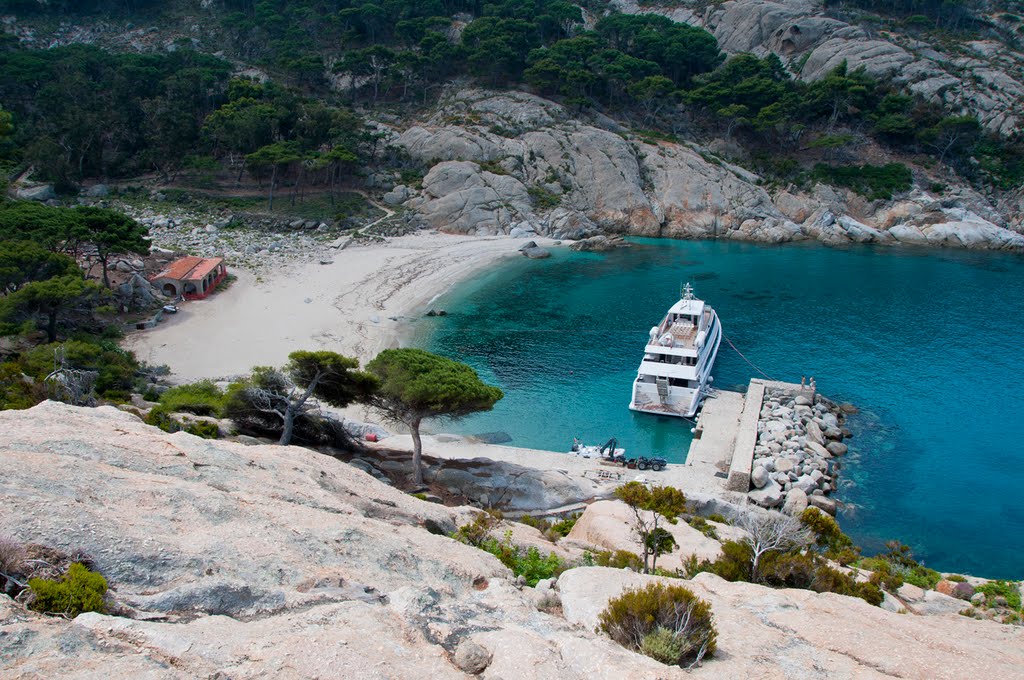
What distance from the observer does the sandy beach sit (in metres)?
40.2

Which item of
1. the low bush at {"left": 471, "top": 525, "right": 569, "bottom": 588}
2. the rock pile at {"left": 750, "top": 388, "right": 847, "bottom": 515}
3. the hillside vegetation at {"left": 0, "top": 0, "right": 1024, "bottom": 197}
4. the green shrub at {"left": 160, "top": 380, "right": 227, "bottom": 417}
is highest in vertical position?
the hillside vegetation at {"left": 0, "top": 0, "right": 1024, "bottom": 197}

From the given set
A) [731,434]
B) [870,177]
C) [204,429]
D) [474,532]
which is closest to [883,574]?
A: [474,532]

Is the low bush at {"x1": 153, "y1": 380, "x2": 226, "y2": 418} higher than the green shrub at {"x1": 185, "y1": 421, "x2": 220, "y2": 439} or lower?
lower

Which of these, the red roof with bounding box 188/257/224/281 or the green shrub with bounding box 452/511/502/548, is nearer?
the green shrub with bounding box 452/511/502/548

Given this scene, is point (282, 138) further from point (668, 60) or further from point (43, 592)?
point (43, 592)

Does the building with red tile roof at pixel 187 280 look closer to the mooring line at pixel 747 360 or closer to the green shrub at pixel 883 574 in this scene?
the mooring line at pixel 747 360

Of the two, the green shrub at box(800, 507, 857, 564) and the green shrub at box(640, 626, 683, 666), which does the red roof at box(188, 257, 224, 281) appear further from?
the green shrub at box(640, 626, 683, 666)

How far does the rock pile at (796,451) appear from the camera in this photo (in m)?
29.3

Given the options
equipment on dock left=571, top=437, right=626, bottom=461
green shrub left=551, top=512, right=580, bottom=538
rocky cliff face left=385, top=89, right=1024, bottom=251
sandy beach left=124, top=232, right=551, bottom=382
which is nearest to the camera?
green shrub left=551, top=512, right=580, bottom=538

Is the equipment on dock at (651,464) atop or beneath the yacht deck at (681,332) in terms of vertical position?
beneath

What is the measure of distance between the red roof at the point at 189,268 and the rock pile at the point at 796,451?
38.7 m

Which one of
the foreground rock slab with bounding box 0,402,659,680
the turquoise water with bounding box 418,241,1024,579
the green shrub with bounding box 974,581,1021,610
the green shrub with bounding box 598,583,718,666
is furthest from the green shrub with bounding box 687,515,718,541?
the green shrub with bounding box 598,583,718,666

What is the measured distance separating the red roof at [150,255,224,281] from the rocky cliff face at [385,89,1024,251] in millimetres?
28106

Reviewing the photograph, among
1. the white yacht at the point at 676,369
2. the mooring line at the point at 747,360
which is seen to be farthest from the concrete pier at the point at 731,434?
the mooring line at the point at 747,360
